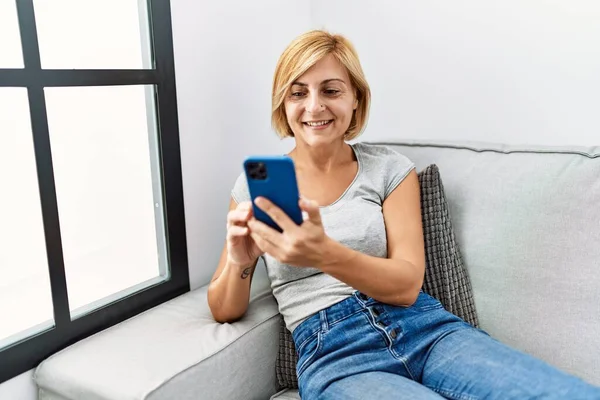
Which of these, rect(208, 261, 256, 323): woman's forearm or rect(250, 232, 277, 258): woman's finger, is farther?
rect(208, 261, 256, 323): woman's forearm

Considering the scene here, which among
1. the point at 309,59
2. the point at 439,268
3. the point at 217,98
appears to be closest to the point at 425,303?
the point at 439,268

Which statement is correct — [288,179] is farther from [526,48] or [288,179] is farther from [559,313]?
[526,48]

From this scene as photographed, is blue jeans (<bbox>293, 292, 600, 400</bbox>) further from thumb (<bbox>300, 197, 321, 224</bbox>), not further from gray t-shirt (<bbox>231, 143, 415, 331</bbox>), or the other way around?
thumb (<bbox>300, 197, 321, 224</bbox>)

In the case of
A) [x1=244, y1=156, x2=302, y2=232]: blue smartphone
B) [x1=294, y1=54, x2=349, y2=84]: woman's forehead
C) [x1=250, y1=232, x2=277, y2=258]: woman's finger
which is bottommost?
[x1=250, y1=232, x2=277, y2=258]: woman's finger

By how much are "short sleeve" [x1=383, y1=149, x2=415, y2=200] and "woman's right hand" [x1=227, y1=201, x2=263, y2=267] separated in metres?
0.38

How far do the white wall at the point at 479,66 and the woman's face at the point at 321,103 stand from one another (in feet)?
1.79

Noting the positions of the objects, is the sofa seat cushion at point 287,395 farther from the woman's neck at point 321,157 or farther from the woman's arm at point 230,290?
the woman's neck at point 321,157

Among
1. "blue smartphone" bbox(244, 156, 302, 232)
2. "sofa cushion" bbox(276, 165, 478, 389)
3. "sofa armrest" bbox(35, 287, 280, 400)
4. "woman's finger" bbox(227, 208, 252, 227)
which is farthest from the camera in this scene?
"sofa cushion" bbox(276, 165, 478, 389)

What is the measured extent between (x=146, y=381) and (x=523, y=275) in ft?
2.76

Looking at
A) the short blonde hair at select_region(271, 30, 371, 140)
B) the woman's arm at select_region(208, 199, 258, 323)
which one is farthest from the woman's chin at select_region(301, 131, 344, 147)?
the woman's arm at select_region(208, 199, 258, 323)

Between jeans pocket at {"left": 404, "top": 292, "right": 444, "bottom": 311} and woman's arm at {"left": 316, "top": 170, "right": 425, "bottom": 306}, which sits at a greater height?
woman's arm at {"left": 316, "top": 170, "right": 425, "bottom": 306}

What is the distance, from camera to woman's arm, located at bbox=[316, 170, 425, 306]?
105 centimetres

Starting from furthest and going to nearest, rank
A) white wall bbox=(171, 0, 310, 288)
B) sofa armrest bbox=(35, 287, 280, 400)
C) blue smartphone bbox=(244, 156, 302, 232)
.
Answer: white wall bbox=(171, 0, 310, 288)
sofa armrest bbox=(35, 287, 280, 400)
blue smartphone bbox=(244, 156, 302, 232)

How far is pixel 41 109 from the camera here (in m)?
1.16
